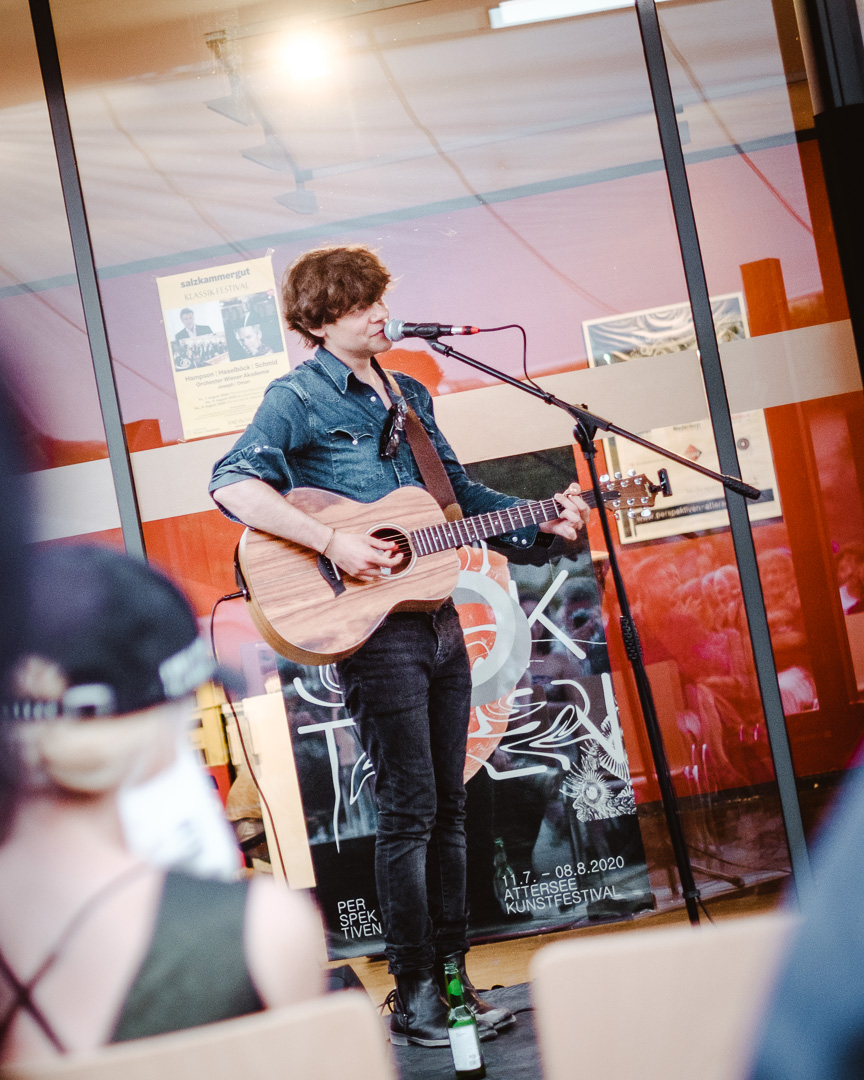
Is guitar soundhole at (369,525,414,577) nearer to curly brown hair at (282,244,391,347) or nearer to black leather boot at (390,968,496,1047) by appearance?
curly brown hair at (282,244,391,347)

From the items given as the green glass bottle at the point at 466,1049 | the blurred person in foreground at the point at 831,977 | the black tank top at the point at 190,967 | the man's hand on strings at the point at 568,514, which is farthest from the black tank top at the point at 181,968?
the man's hand on strings at the point at 568,514

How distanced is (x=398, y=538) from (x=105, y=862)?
187 centimetres

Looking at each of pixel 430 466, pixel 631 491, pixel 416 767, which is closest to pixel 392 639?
pixel 416 767

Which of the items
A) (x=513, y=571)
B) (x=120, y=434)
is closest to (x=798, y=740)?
(x=513, y=571)

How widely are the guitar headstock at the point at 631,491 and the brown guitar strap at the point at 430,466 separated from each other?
1.35ft

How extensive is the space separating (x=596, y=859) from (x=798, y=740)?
71cm

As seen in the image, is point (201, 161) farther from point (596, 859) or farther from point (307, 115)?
point (596, 859)

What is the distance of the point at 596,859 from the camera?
2943mm

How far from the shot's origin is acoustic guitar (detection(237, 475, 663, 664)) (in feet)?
8.25

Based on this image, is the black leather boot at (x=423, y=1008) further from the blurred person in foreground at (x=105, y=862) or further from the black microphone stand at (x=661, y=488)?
the blurred person in foreground at (x=105, y=862)

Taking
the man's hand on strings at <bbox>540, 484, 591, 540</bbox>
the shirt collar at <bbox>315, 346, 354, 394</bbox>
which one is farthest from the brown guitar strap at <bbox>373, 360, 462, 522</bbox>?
the man's hand on strings at <bbox>540, 484, 591, 540</bbox>

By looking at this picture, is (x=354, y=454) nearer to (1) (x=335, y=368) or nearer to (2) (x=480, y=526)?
(1) (x=335, y=368)

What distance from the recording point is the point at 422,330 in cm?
256

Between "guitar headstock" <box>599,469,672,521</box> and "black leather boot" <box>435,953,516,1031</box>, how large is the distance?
125 centimetres
